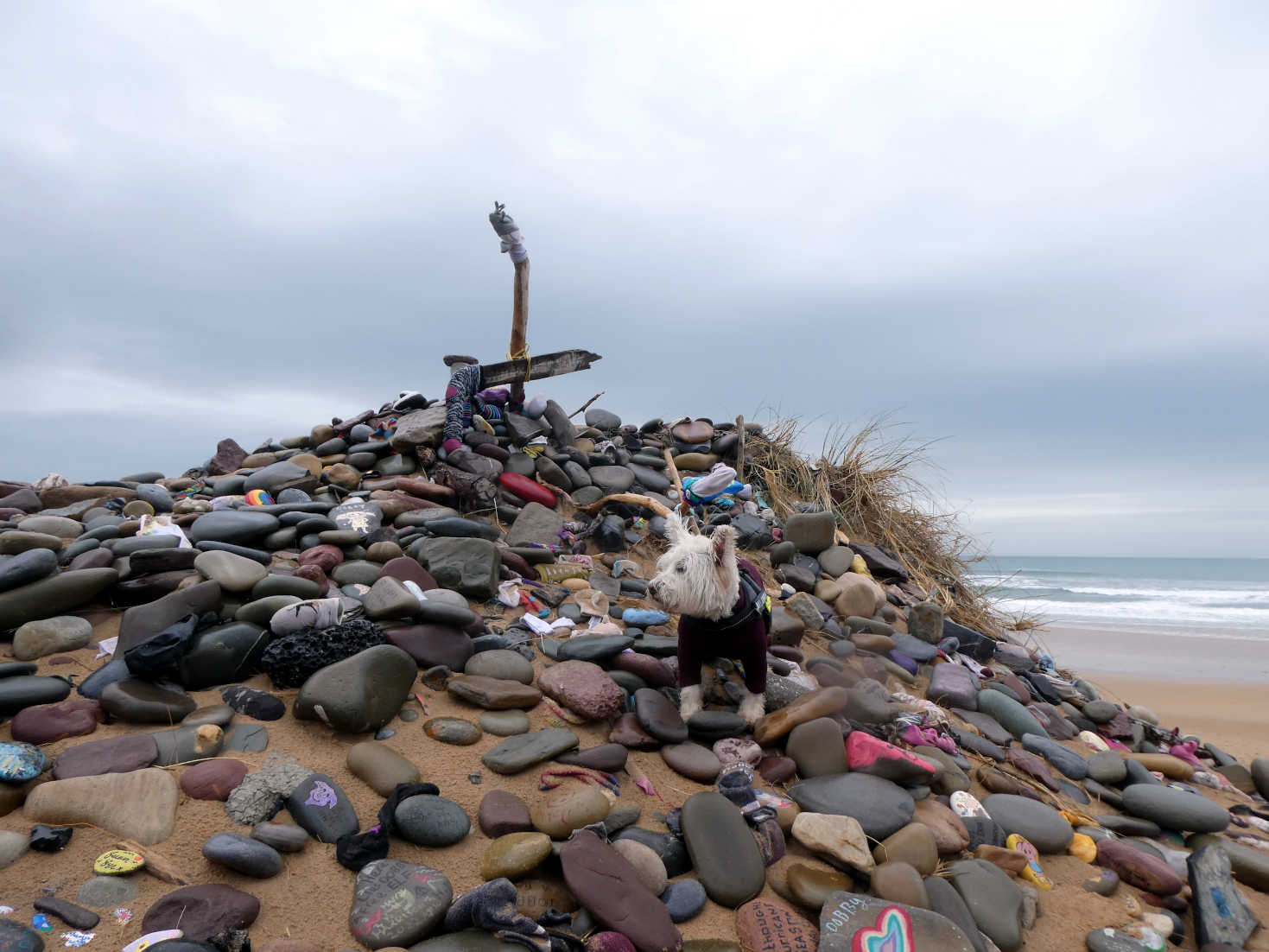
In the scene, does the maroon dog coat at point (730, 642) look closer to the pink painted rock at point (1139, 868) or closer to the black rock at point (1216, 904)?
the pink painted rock at point (1139, 868)

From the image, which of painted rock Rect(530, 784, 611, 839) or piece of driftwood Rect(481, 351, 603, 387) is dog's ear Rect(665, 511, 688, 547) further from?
piece of driftwood Rect(481, 351, 603, 387)

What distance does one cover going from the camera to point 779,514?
9016 mm

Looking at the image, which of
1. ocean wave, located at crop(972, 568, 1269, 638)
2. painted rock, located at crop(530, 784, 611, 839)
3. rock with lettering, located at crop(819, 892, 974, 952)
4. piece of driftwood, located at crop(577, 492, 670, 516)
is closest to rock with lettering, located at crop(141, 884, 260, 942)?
painted rock, located at crop(530, 784, 611, 839)

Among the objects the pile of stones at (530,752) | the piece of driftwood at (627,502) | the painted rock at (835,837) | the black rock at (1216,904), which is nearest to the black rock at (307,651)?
the pile of stones at (530,752)

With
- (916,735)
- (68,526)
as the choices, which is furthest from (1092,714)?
(68,526)

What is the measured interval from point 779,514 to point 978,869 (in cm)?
556

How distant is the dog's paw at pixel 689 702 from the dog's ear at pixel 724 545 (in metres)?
0.97

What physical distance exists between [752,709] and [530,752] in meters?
1.67

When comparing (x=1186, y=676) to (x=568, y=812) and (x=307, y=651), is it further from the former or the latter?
(x=307, y=651)

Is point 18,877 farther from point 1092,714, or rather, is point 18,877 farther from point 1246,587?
point 1246,587

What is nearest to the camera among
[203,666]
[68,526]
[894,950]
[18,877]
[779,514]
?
[18,877]

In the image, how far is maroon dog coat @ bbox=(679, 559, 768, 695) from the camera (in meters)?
4.42

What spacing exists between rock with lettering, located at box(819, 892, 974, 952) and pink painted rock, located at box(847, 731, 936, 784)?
1.12 m

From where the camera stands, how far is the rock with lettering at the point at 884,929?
297 cm
